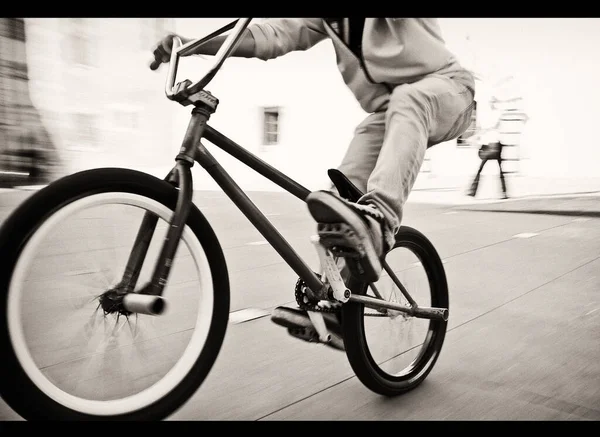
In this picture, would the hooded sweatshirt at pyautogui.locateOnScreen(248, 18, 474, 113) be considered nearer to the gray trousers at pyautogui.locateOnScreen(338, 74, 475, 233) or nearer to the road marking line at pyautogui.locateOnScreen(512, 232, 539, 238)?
the gray trousers at pyautogui.locateOnScreen(338, 74, 475, 233)

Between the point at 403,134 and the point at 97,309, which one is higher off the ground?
the point at 403,134

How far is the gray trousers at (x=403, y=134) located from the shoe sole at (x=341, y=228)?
0.48 ft

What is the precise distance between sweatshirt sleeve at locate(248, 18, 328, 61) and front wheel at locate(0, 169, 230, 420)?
662 mm

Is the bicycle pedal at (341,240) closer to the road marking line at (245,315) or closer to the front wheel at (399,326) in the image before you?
the front wheel at (399,326)

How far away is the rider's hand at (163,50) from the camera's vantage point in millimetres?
1755

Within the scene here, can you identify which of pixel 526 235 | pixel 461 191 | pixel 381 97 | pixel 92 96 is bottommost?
pixel 461 191

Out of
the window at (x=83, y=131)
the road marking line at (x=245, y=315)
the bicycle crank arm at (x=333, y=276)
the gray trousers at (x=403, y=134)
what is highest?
the gray trousers at (x=403, y=134)

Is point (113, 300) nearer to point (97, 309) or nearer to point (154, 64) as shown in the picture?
point (97, 309)

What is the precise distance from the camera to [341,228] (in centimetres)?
157

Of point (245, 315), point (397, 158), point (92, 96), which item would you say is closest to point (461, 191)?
point (92, 96)

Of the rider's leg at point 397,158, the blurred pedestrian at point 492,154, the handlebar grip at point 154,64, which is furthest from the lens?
the blurred pedestrian at point 492,154

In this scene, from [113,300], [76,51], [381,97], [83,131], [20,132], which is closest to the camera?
[113,300]

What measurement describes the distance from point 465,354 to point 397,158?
1.13 meters

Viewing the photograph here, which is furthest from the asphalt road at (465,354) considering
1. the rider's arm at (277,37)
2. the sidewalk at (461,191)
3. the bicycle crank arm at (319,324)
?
the sidewalk at (461,191)
